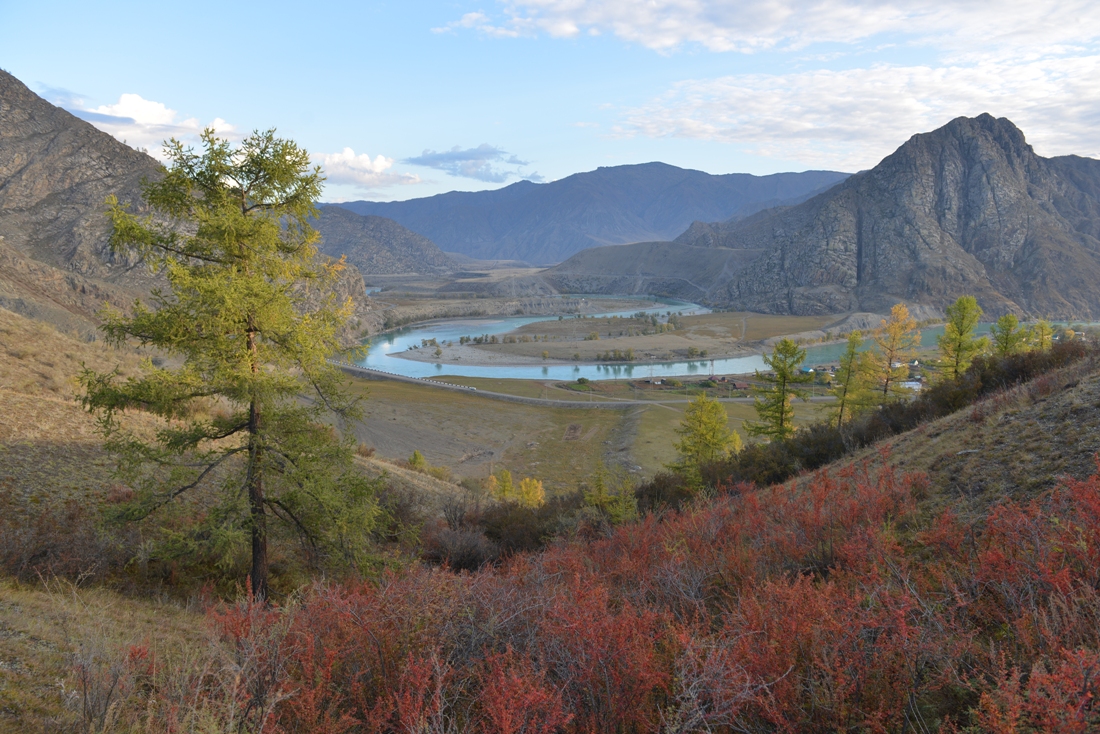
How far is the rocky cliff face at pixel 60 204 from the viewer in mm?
57906

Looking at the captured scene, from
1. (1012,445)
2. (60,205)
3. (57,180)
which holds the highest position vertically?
(57,180)

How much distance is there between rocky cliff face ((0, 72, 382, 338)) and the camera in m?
57.9

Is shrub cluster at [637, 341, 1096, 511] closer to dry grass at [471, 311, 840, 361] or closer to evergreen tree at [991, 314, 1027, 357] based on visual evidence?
evergreen tree at [991, 314, 1027, 357]

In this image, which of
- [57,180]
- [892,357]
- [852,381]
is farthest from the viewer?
[57,180]

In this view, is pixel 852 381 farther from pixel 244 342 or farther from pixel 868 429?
pixel 244 342

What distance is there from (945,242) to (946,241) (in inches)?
35.6

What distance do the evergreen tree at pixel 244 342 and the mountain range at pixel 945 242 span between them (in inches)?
6467

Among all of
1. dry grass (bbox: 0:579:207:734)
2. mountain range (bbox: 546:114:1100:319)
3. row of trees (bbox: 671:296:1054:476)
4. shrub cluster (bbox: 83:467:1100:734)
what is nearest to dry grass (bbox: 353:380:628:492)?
row of trees (bbox: 671:296:1054:476)

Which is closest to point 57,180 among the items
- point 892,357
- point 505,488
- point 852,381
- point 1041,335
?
point 505,488

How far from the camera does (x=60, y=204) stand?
8481cm

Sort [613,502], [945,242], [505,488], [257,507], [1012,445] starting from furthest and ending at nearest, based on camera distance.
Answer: [945,242], [505,488], [613,502], [257,507], [1012,445]

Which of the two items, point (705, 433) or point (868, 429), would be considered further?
point (705, 433)

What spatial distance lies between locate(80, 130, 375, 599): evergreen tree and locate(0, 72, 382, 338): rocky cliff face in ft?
170

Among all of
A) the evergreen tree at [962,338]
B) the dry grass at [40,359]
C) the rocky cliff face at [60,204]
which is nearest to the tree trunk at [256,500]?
the dry grass at [40,359]
